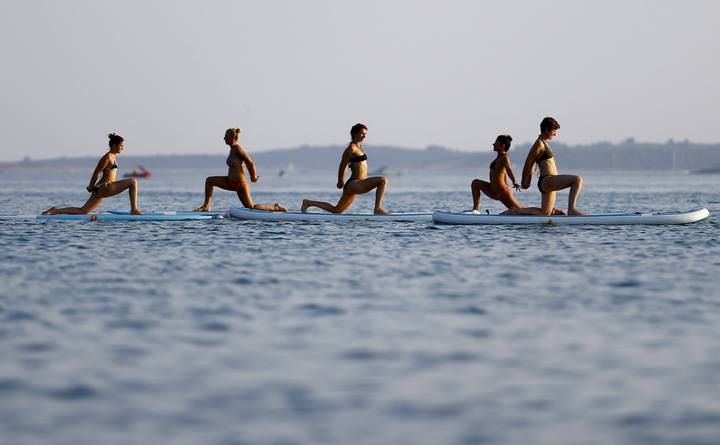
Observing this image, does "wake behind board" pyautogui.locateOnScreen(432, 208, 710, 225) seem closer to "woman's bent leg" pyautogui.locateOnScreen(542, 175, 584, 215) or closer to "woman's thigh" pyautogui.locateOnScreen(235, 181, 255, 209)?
"woman's bent leg" pyautogui.locateOnScreen(542, 175, 584, 215)

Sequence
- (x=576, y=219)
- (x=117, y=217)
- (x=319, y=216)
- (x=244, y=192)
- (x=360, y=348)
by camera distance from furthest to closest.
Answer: (x=244, y=192)
(x=117, y=217)
(x=319, y=216)
(x=576, y=219)
(x=360, y=348)

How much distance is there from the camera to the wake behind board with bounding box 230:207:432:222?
79.2 feet

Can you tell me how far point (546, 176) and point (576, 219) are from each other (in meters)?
1.15

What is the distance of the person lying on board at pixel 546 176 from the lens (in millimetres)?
21453

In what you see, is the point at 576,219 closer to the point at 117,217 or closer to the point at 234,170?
the point at 234,170

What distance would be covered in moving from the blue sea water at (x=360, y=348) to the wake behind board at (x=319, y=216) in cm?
652

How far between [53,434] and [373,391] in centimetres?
215

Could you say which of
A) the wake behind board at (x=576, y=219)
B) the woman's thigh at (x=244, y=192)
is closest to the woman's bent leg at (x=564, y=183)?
the wake behind board at (x=576, y=219)

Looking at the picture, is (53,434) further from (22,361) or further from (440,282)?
(440,282)

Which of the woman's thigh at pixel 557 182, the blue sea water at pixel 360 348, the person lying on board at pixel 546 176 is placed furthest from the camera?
the woman's thigh at pixel 557 182

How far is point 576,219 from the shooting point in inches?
890

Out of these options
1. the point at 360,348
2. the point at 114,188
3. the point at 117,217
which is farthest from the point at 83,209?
the point at 360,348

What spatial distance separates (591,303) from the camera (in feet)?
38.9

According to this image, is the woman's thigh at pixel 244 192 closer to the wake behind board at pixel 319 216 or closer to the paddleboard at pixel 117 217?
the wake behind board at pixel 319 216
